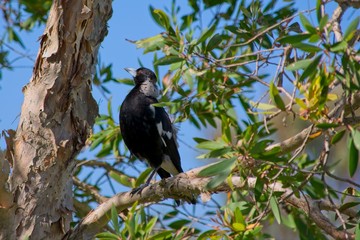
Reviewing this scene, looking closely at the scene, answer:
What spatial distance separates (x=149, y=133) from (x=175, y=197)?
1.11 metres

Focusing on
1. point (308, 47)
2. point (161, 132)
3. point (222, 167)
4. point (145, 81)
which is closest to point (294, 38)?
point (308, 47)

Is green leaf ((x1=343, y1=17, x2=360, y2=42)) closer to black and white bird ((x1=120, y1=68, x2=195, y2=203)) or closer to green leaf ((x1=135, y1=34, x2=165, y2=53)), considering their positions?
green leaf ((x1=135, y1=34, x2=165, y2=53))

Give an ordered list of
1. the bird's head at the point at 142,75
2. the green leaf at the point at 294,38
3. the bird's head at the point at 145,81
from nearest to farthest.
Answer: the green leaf at the point at 294,38 < the bird's head at the point at 145,81 < the bird's head at the point at 142,75

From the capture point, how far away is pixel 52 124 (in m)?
3.05

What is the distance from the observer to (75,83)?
3.06 metres

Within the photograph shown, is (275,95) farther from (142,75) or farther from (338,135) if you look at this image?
(142,75)

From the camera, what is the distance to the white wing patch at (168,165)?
14.0 feet

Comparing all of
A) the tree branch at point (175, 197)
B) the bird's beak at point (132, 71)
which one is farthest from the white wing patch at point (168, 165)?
the tree branch at point (175, 197)

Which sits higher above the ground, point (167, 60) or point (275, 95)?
point (167, 60)

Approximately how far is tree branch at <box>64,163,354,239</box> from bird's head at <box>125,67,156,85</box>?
1531 millimetres

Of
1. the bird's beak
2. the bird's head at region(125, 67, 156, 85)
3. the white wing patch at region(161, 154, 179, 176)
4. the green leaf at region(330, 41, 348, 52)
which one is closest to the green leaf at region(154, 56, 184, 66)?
the green leaf at region(330, 41, 348, 52)

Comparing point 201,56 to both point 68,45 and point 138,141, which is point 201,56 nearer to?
point 68,45

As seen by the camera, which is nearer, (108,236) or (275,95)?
(275,95)

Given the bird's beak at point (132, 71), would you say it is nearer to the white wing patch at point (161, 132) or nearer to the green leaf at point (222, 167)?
the white wing patch at point (161, 132)
